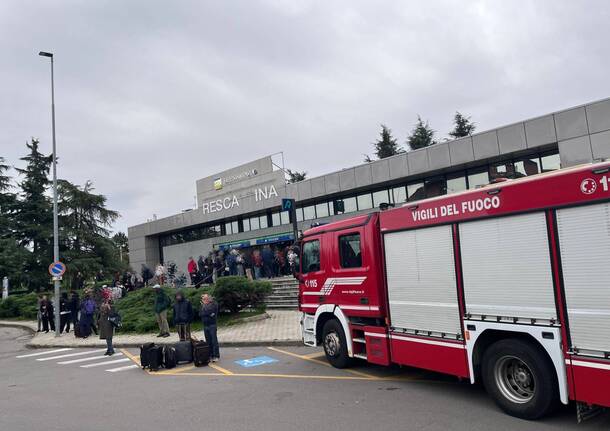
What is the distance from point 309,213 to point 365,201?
13.6 ft

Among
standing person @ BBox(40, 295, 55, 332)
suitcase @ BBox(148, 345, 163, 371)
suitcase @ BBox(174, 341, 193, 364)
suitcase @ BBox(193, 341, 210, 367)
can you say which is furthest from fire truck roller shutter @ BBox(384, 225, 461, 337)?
standing person @ BBox(40, 295, 55, 332)

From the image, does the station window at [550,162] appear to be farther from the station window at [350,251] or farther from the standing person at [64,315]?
the standing person at [64,315]

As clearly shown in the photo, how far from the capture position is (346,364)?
894 centimetres

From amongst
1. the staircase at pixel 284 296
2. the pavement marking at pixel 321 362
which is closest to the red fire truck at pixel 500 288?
the pavement marking at pixel 321 362

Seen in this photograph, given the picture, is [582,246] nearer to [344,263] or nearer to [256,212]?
[344,263]

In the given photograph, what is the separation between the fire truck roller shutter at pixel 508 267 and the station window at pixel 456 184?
51.1ft

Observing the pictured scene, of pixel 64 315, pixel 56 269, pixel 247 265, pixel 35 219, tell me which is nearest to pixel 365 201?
pixel 247 265

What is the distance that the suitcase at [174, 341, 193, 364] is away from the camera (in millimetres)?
11039

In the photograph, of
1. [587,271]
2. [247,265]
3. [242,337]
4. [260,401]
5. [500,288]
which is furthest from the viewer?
[247,265]

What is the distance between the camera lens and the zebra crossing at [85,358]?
11738 millimetres

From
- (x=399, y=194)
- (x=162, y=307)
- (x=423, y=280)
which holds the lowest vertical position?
(x=162, y=307)

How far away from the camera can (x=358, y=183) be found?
2462cm

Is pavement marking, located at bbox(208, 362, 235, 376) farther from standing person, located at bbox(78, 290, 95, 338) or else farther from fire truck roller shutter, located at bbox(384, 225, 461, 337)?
standing person, located at bbox(78, 290, 95, 338)

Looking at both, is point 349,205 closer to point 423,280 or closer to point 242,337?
point 242,337
